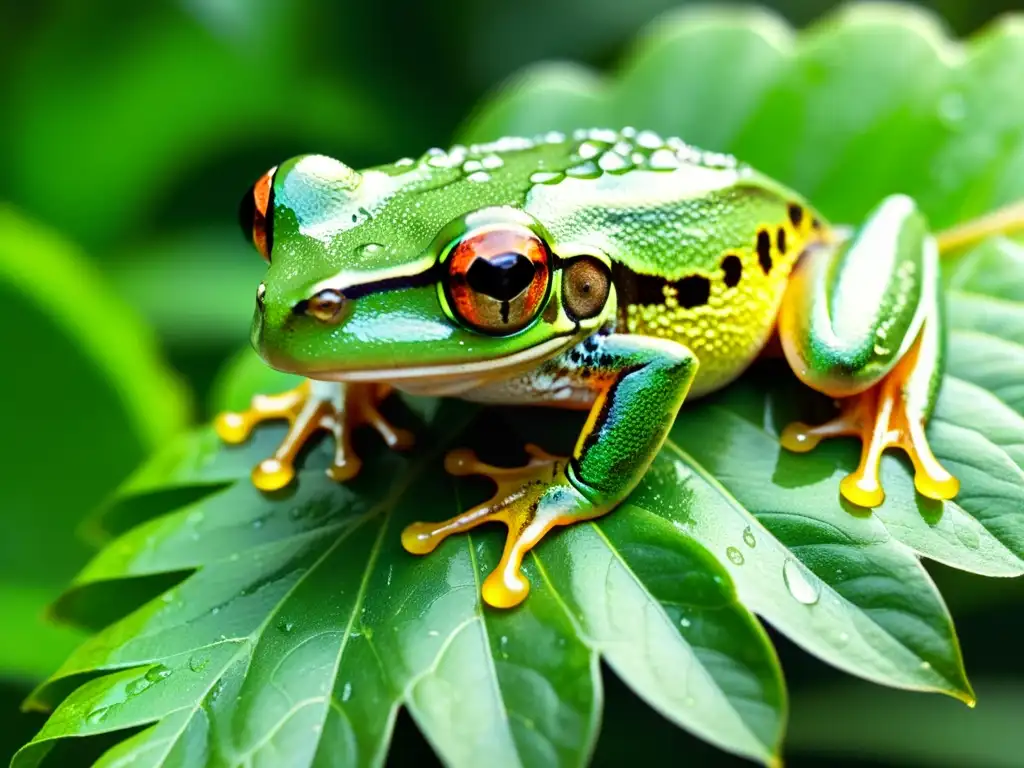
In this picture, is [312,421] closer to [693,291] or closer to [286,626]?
[286,626]

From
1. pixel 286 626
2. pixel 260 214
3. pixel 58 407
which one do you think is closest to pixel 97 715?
pixel 286 626

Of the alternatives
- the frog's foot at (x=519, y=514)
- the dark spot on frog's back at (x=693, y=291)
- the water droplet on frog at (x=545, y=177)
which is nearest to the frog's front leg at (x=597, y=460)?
the frog's foot at (x=519, y=514)

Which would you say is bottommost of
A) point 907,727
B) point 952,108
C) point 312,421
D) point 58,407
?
point 907,727

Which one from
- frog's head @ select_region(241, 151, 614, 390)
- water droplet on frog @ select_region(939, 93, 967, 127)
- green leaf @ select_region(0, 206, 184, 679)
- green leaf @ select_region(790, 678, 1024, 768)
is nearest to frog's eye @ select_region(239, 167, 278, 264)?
frog's head @ select_region(241, 151, 614, 390)

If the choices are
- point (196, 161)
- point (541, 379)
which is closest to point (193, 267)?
point (196, 161)

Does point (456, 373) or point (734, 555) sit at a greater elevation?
point (456, 373)

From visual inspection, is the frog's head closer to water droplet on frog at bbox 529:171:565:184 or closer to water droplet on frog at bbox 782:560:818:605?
water droplet on frog at bbox 529:171:565:184

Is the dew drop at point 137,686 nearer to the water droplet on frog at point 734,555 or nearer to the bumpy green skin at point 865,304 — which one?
the water droplet on frog at point 734,555
